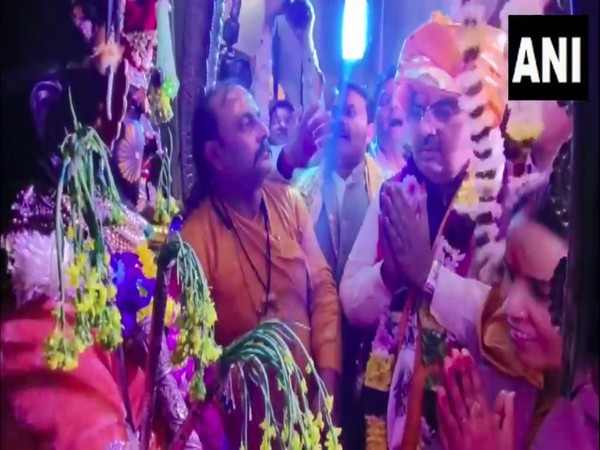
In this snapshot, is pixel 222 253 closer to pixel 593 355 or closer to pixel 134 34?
pixel 134 34

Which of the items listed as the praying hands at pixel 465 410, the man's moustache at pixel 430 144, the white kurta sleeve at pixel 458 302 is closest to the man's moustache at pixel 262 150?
the man's moustache at pixel 430 144

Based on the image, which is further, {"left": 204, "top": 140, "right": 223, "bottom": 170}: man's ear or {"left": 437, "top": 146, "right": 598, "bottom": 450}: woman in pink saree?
{"left": 204, "top": 140, "right": 223, "bottom": 170}: man's ear

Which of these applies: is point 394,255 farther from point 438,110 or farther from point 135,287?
point 135,287

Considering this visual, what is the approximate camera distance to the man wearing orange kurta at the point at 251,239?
4.83 ft

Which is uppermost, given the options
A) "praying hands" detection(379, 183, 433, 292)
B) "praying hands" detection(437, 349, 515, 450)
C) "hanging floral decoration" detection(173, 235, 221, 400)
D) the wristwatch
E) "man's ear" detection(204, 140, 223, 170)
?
"man's ear" detection(204, 140, 223, 170)

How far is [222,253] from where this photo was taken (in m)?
1.49

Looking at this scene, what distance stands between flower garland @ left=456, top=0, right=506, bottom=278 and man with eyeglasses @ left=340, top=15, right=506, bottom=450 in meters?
0.01

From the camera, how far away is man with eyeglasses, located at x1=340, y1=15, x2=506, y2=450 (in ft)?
4.72

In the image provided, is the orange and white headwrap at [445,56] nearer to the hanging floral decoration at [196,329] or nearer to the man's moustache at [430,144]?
the man's moustache at [430,144]

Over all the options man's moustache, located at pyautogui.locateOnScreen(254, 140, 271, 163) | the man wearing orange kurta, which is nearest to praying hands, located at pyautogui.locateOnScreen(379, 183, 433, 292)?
the man wearing orange kurta

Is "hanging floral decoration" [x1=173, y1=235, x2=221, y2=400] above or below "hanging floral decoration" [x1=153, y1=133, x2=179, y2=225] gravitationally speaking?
below

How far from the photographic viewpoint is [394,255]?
146cm

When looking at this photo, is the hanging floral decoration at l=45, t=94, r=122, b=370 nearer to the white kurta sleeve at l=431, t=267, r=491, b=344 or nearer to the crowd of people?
the crowd of people

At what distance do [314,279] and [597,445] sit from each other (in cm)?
53
